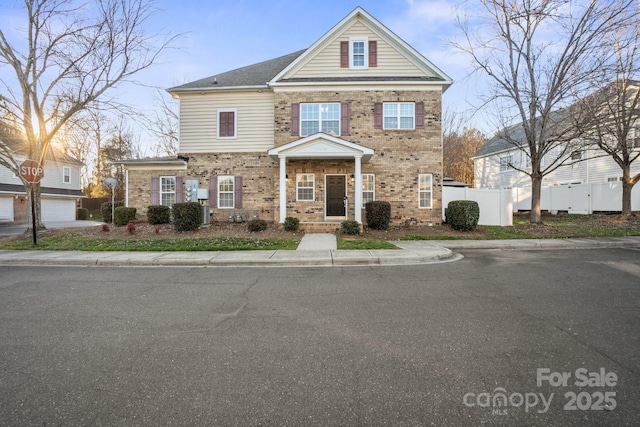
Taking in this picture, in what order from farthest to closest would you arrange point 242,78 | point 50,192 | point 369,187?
1. point 50,192
2. point 242,78
3. point 369,187

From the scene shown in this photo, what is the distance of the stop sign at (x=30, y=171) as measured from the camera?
9.97 meters

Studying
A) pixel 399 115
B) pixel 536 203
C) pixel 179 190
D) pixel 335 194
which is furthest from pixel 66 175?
pixel 536 203

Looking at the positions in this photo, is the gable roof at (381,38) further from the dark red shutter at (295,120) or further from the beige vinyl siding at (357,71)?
the dark red shutter at (295,120)

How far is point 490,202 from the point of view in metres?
15.2

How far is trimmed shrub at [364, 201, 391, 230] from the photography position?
13.2m

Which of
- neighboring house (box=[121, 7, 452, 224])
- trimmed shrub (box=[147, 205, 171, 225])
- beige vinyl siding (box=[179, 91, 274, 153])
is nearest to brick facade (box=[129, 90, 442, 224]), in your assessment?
neighboring house (box=[121, 7, 452, 224])

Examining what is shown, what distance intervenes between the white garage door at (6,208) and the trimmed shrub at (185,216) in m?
22.1

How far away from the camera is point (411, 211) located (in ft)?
48.2

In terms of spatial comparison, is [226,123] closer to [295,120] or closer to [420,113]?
[295,120]

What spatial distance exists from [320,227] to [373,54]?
9326 millimetres

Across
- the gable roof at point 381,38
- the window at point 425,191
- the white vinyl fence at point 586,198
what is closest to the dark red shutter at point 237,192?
the gable roof at point 381,38

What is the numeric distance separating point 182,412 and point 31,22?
17.0 metres

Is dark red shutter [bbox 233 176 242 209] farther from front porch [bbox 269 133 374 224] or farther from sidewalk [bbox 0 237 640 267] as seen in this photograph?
sidewalk [bbox 0 237 640 267]

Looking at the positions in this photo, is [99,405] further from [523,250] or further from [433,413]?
[523,250]
